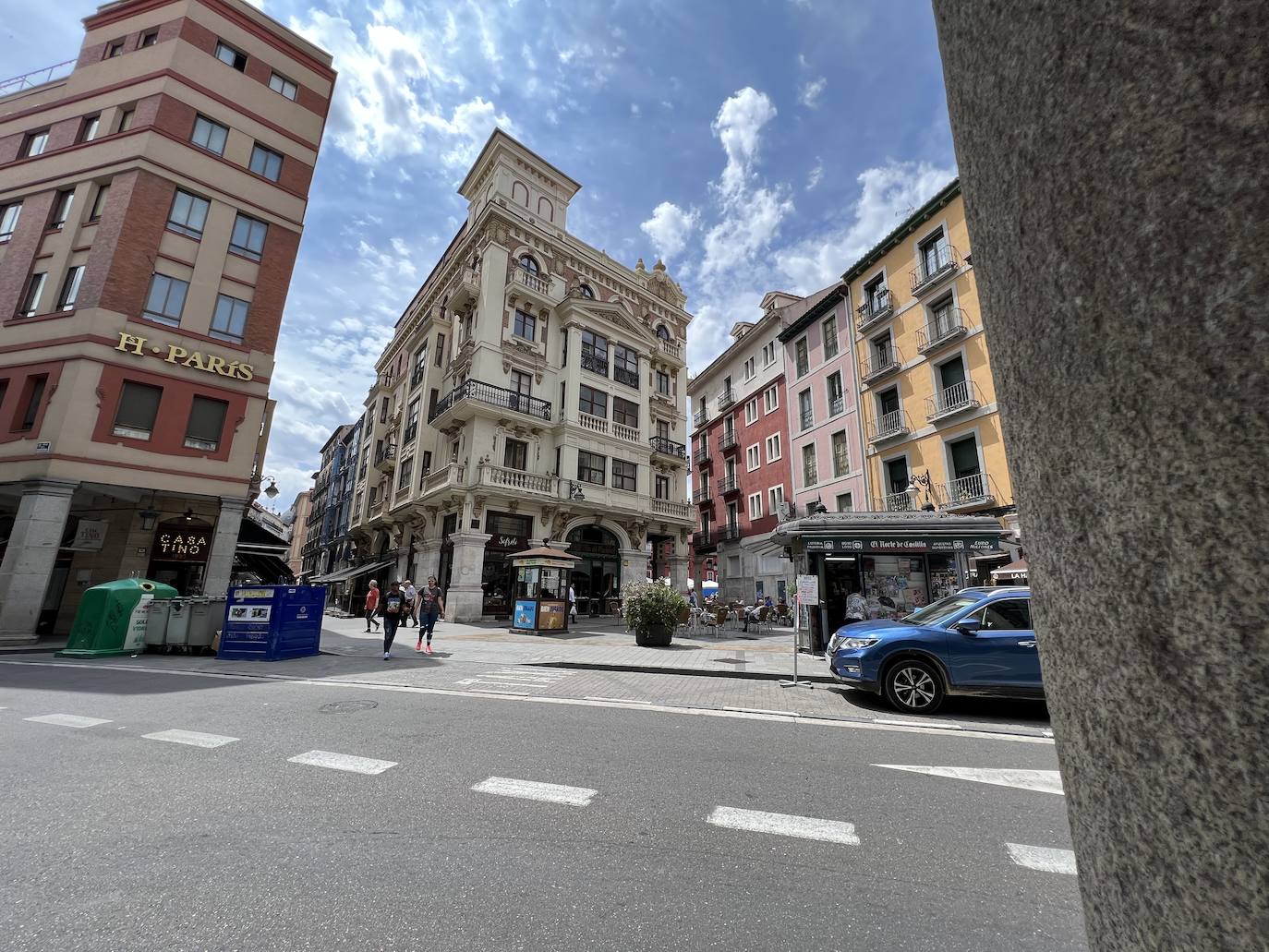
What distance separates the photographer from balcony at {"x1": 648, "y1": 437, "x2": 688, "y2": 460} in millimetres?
29922

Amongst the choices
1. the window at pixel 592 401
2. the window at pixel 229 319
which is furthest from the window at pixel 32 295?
the window at pixel 592 401

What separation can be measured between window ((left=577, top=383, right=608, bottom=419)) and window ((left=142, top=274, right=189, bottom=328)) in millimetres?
15036

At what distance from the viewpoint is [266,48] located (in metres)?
21.0

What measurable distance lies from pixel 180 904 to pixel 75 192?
24.6 metres

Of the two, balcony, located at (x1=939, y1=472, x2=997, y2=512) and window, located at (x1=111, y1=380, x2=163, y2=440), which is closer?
window, located at (x1=111, y1=380, x2=163, y2=440)

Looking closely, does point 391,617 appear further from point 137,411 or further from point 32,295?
point 32,295

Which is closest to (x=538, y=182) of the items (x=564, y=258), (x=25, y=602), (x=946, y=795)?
(x=564, y=258)

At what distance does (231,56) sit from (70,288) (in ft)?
34.7

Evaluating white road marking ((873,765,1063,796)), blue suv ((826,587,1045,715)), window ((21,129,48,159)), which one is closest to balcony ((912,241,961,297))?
blue suv ((826,587,1045,715))

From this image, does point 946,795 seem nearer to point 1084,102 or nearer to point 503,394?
point 1084,102

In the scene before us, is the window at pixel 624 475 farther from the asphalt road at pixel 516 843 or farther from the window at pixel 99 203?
the asphalt road at pixel 516 843

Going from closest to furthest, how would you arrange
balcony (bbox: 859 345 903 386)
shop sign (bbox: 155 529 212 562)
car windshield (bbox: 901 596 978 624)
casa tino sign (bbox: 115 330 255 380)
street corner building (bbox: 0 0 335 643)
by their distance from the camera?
car windshield (bbox: 901 596 978 624), street corner building (bbox: 0 0 335 643), casa tino sign (bbox: 115 330 255 380), shop sign (bbox: 155 529 212 562), balcony (bbox: 859 345 903 386)

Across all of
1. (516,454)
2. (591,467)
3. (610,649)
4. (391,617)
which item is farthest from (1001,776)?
(591,467)

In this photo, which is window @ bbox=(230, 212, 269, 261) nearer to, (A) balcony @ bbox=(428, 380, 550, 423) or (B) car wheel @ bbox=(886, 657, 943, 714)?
(A) balcony @ bbox=(428, 380, 550, 423)
